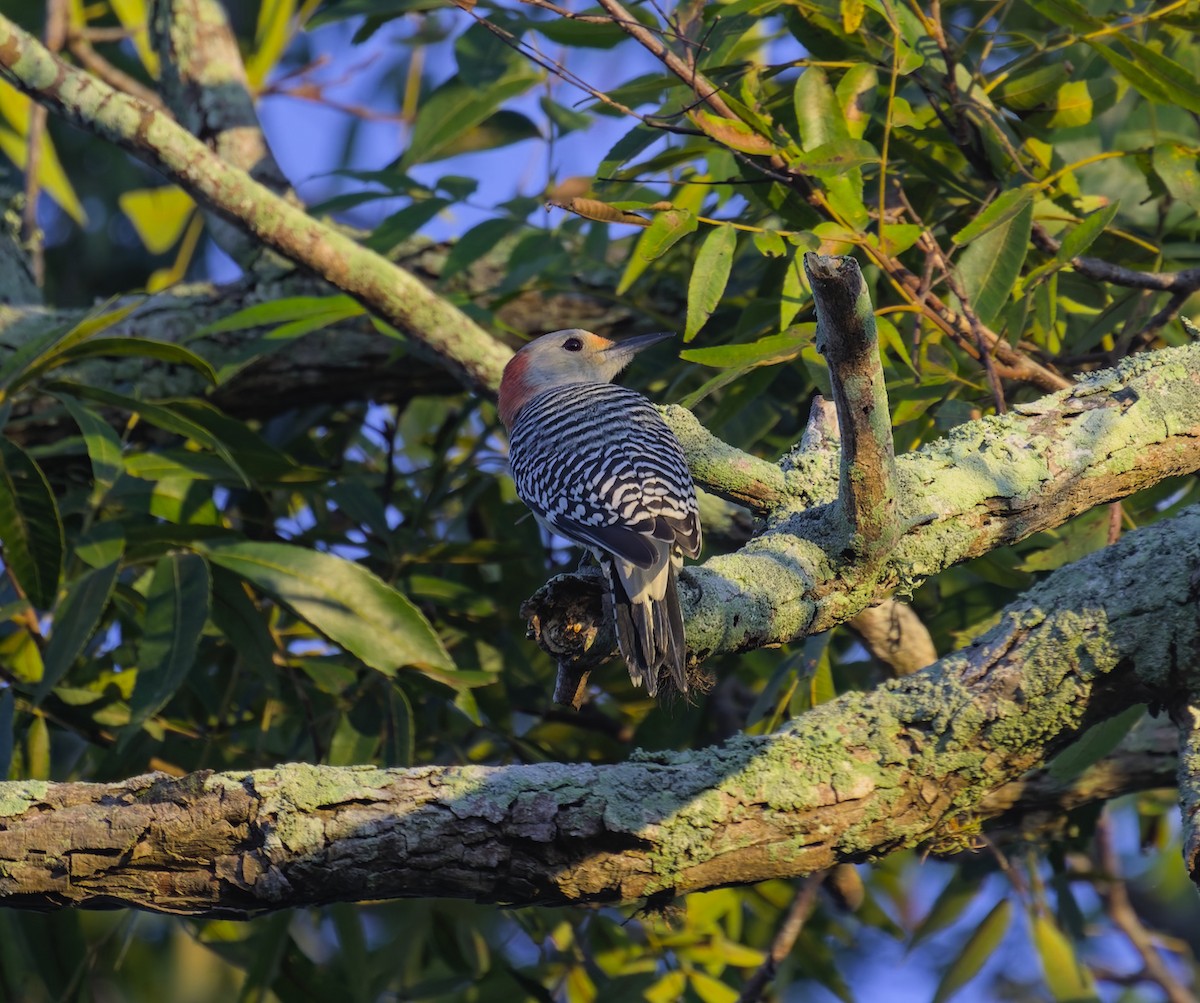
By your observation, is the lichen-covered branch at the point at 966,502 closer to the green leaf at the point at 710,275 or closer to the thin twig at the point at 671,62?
the green leaf at the point at 710,275

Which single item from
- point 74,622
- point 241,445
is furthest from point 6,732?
point 241,445

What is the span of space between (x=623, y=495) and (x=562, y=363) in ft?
4.95

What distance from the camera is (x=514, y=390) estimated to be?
152 inches

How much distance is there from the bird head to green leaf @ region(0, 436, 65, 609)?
4.01ft

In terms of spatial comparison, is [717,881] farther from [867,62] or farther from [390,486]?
[390,486]

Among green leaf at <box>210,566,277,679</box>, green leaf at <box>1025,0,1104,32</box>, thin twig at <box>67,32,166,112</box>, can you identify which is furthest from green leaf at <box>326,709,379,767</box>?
thin twig at <box>67,32,166,112</box>

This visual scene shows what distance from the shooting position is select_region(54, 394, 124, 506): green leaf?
2977mm

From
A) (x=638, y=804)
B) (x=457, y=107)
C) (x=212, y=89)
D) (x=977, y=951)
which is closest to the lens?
(x=638, y=804)

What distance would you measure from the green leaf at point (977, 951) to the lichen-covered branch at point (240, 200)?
214 centimetres

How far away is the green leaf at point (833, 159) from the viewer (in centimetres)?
254

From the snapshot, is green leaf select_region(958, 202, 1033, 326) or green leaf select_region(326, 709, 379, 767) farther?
green leaf select_region(326, 709, 379, 767)

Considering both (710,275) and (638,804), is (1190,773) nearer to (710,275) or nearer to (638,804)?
(638,804)

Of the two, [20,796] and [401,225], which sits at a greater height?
[401,225]

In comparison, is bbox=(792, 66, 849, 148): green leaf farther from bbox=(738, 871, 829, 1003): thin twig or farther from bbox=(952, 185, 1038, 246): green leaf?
bbox=(738, 871, 829, 1003): thin twig
